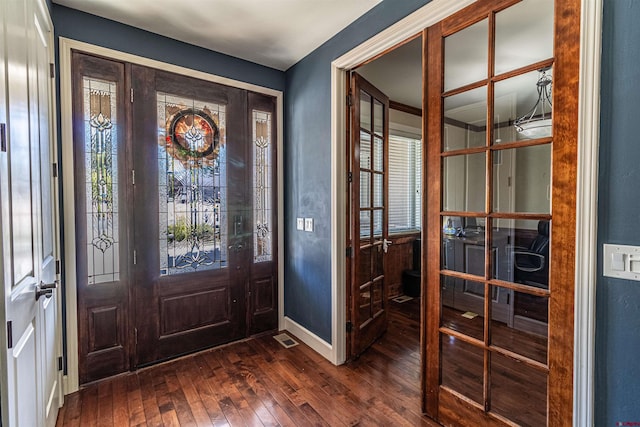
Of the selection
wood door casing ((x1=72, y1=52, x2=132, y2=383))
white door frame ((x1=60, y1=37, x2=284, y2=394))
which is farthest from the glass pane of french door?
white door frame ((x1=60, y1=37, x2=284, y2=394))

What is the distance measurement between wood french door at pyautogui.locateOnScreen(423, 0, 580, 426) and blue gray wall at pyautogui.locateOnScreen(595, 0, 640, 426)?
10 centimetres

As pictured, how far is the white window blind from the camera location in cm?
434

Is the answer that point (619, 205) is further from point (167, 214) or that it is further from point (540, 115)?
point (167, 214)

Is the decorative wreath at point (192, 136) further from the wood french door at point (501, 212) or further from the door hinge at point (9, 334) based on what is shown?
the wood french door at point (501, 212)

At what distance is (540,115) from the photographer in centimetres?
141

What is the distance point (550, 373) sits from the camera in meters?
1.37

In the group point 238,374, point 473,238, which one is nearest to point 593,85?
point 473,238

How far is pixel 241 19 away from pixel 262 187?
1.45 m

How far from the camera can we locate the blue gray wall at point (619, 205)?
1.13 meters

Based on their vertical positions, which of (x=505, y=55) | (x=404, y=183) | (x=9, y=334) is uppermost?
(x=505, y=55)

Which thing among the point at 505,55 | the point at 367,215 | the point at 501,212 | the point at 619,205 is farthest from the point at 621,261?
the point at 367,215

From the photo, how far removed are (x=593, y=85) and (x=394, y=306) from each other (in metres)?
3.24

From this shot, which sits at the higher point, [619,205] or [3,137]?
[3,137]

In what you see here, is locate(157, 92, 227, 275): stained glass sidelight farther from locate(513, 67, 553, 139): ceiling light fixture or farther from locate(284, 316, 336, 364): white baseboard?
locate(513, 67, 553, 139): ceiling light fixture
